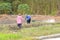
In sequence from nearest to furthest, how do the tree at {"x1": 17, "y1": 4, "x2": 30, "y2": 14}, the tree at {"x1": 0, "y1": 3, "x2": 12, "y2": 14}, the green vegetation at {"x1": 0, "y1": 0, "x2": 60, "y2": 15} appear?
the tree at {"x1": 17, "y1": 4, "x2": 30, "y2": 14} < the tree at {"x1": 0, "y1": 3, "x2": 12, "y2": 14} < the green vegetation at {"x1": 0, "y1": 0, "x2": 60, "y2": 15}

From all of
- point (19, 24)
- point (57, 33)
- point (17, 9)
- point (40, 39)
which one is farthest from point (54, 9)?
point (40, 39)

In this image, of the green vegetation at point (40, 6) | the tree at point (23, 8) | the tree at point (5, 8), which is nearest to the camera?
the tree at point (23, 8)

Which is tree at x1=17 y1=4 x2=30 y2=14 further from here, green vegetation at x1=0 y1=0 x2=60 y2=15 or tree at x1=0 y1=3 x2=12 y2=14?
tree at x1=0 y1=3 x2=12 y2=14

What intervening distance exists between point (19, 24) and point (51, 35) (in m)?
4.74

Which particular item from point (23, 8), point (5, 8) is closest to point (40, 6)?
point (23, 8)

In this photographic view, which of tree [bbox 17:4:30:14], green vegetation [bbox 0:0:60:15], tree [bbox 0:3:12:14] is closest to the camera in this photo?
tree [bbox 17:4:30:14]

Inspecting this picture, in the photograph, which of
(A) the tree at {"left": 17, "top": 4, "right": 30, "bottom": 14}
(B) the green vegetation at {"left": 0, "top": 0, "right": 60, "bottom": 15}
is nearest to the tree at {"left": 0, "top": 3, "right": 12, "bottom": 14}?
(B) the green vegetation at {"left": 0, "top": 0, "right": 60, "bottom": 15}

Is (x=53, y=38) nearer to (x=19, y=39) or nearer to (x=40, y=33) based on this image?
(x=40, y=33)

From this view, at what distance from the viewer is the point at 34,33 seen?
16688 mm

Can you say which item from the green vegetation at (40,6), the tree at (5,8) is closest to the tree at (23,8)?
the green vegetation at (40,6)

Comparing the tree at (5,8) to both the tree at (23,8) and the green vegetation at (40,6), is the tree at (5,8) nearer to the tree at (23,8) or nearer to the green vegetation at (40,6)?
the green vegetation at (40,6)

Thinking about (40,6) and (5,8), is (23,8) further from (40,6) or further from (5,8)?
(40,6)

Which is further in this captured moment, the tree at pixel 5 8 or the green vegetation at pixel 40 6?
the green vegetation at pixel 40 6

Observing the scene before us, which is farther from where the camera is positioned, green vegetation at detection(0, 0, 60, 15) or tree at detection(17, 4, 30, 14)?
green vegetation at detection(0, 0, 60, 15)
